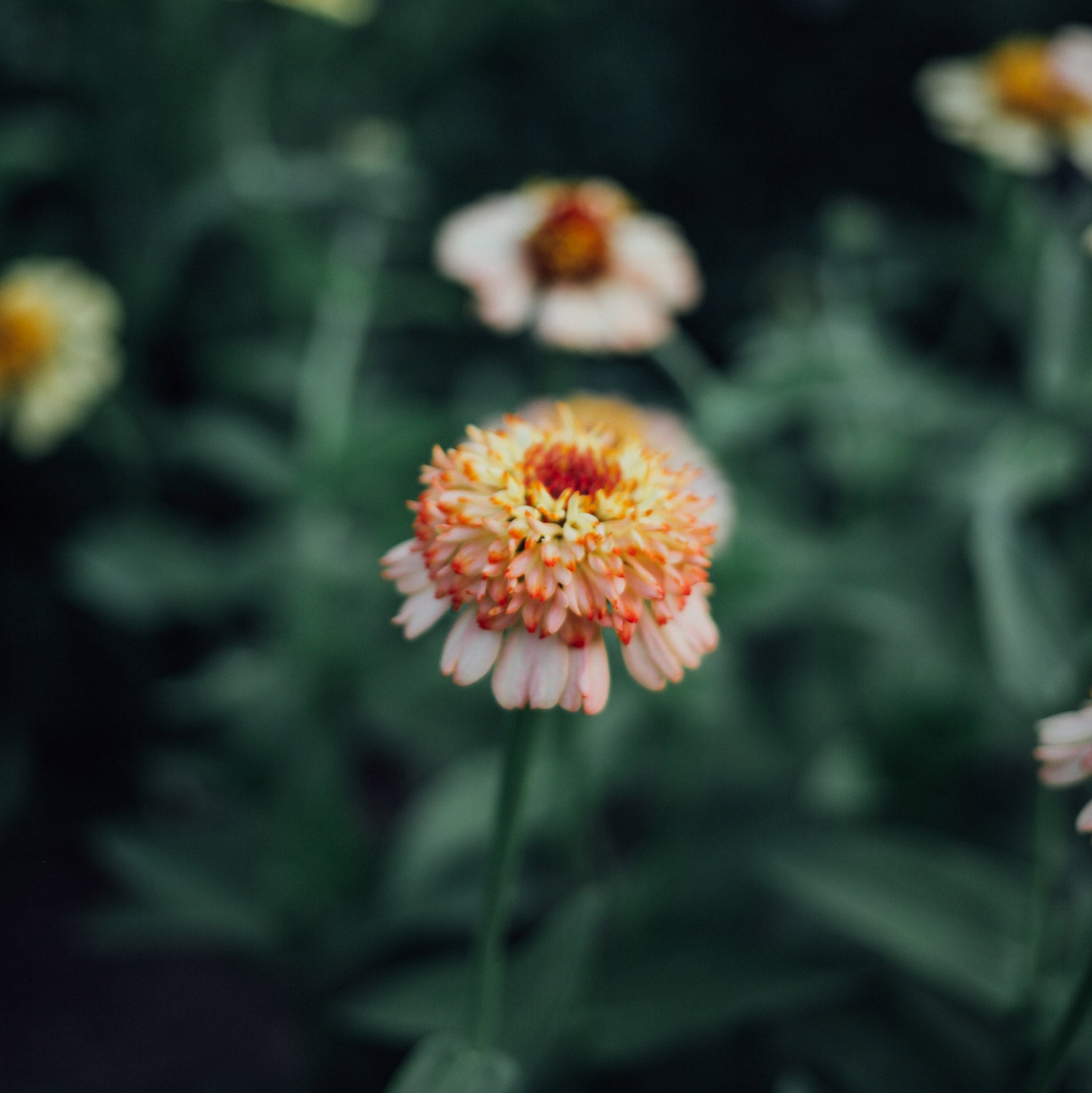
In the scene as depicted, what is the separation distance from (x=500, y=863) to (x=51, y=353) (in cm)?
90

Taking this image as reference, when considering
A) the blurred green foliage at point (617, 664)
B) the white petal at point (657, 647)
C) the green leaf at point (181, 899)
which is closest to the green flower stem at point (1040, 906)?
the blurred green foliage at point (617, 664)

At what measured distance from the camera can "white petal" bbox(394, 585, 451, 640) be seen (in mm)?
365

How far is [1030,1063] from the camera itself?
1.94 feet

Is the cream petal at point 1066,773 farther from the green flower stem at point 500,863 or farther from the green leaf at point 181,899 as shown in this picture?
the green leaf at point 181,899

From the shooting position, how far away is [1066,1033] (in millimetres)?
377

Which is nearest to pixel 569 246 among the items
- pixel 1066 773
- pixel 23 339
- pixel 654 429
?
pixel 654 429

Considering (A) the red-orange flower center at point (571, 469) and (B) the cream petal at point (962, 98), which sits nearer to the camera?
(A) the red-orange flower center at point (571, 469)

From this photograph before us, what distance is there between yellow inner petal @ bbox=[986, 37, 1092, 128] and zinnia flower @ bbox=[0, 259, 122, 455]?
1030mm

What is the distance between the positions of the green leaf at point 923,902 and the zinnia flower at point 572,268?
1.36 ft

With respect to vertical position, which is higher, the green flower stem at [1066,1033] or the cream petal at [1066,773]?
the cream petal at [1066,773]

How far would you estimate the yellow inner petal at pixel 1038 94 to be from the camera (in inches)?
37.2

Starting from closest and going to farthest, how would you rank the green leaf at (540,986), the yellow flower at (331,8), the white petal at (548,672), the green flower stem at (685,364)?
the white petal at (548,672) → the green leaf at (540,986) → the green flower stem at (685,364) → the yellow flower at (331,8)

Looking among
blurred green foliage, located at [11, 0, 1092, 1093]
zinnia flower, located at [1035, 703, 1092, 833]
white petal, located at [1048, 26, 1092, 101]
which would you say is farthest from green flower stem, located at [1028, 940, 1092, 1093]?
white petal, located at [1048, 26, 1092, 101]

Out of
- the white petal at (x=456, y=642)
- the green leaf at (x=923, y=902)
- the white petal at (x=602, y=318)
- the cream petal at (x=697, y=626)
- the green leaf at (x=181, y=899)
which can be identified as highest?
the white petal at (x=602, y=318)
